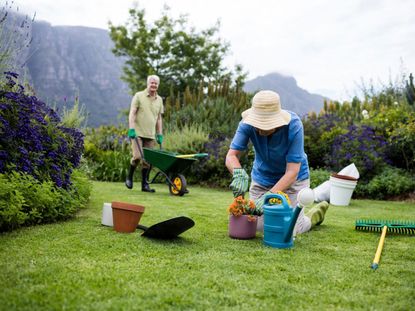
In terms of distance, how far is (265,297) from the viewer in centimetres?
194

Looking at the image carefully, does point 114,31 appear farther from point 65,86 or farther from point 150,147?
point 65,86

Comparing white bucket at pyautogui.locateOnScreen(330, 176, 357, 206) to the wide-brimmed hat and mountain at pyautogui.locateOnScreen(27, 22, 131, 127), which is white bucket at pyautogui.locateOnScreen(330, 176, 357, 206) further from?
mountain at pyautogui.locateOnScreen(27, 22, 131, 127)

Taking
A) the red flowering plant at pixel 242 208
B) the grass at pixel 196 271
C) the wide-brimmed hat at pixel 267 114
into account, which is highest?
the wide-brimmed hat at pixel 267 114

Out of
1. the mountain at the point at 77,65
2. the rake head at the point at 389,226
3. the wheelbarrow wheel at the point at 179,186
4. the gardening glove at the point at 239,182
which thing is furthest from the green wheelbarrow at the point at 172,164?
the mountain at the point at 77,65

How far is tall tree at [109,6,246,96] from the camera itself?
18.8 m

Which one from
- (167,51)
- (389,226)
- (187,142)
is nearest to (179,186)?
(187,142)

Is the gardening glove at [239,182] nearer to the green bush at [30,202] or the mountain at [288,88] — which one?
the green bush at [30,202]

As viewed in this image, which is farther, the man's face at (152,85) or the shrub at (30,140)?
the man's face at (152,85)

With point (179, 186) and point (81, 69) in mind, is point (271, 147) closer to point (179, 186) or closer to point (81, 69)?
point (179, 186)

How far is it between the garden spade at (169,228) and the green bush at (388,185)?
4662 millimetres

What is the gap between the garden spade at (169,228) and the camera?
284cm

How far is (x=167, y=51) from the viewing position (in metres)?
19.0

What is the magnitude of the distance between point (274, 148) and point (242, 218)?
588mm

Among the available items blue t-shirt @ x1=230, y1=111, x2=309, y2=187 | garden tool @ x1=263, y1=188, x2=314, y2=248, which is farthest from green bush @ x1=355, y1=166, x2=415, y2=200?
garden tool @ x1=263, y1=188, x2=314, y2=248
